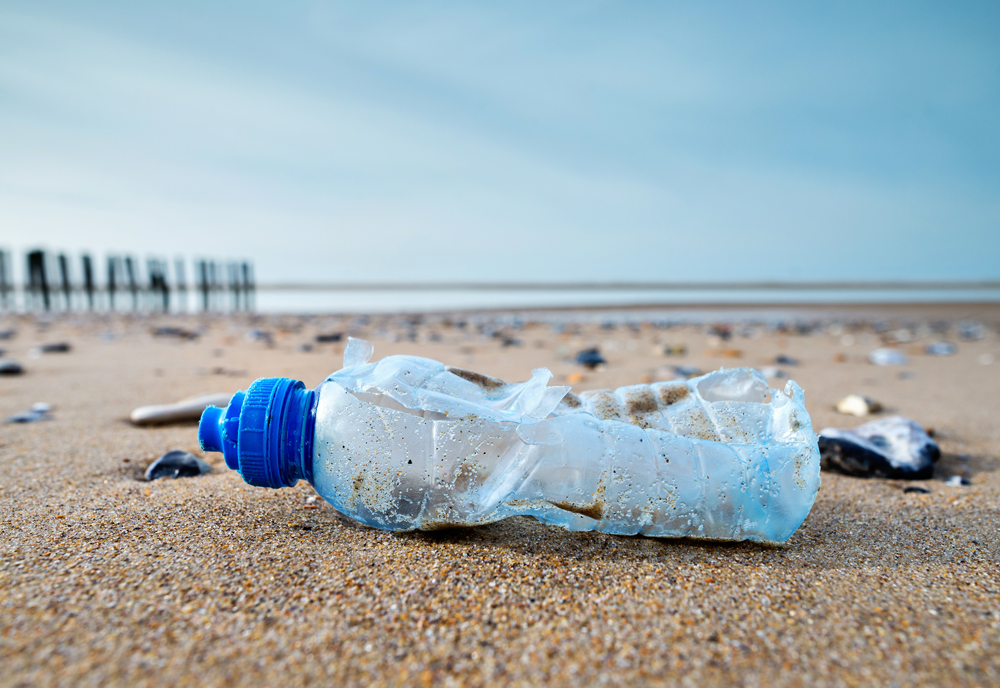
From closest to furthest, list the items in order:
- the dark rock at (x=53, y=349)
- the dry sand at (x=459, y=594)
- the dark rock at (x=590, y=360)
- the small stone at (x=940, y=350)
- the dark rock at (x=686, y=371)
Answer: the dry sand at (x=459, y=594), the dark rock at (x=686, y=371), the dark rock at (x=590, y=360), the dark rock at (x=53, y=349), the small stone at (x=940, y=350)

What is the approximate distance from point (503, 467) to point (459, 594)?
0.35m

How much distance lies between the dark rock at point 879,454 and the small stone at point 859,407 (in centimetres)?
89

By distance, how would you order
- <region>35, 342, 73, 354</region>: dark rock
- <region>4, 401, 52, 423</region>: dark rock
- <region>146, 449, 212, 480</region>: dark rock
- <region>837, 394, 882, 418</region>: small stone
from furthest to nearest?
<region>35, 342, 73, 354</region>: dark rock, <region>837, 394, 882, 418</region>: small stone, <region>4, 401, 52, 423</region>: dark rock, <region>146, 449, 212, 480</region>: dark rock

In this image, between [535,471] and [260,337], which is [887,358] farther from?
[260,337]

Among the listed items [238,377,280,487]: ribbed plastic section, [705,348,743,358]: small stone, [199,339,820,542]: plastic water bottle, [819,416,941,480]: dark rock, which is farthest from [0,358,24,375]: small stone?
[705,348,743,358]: small stone

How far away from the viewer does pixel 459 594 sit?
105 centimetres

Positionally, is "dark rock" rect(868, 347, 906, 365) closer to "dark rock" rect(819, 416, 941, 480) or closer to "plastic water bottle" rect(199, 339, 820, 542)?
"dark rock" rect(819, 416, 941, 480)

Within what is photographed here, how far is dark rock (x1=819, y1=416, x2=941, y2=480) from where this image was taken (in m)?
1.93

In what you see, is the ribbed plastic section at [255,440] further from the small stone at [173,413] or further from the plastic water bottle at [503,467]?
the small stone at [173,413]

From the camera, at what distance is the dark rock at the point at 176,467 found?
70.1 inches

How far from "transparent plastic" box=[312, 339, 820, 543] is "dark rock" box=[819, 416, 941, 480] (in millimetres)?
769

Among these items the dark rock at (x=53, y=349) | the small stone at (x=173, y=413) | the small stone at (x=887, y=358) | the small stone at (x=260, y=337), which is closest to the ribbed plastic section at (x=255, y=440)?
the small stone at (x=173, y=413)

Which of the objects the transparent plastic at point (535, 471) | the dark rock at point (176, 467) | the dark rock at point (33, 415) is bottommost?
the dark rock at point (33, 415)

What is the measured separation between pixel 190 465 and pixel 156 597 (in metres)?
0.93
